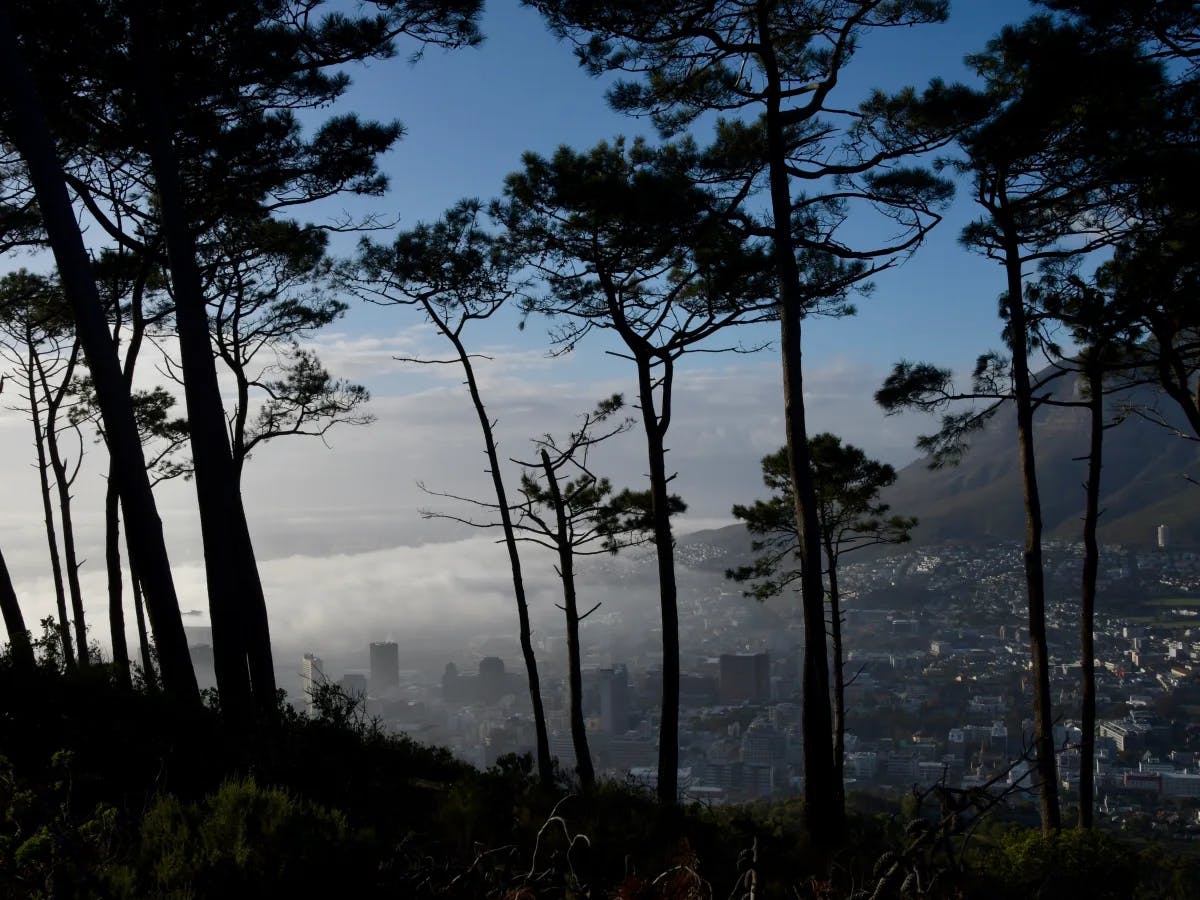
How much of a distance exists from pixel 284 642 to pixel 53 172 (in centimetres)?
5082

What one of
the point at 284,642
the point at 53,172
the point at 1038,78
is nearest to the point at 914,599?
the point at 284,642

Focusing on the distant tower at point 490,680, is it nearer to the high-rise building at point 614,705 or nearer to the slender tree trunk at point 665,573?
the high-rise building at point 614,705

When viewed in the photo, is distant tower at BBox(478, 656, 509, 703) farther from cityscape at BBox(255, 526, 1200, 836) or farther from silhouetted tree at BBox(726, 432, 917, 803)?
silhouetted tree at BBox(726, 432, 917, 803)

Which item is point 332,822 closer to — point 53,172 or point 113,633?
point 53,172

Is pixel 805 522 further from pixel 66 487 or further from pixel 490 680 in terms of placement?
pixel 490 680

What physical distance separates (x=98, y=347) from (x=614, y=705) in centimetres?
2148

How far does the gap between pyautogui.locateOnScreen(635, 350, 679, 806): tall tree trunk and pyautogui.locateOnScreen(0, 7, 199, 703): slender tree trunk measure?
16.4 feet

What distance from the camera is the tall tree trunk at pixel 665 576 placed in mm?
9891

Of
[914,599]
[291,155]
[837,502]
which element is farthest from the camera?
[914,599]

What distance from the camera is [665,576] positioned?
1045 centimetres

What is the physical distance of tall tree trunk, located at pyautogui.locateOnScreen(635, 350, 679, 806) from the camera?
989cm

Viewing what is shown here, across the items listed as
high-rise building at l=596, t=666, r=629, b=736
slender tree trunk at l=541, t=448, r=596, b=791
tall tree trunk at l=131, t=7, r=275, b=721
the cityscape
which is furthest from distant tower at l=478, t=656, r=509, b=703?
tall tree trunk at l=131, t=7, r=275, b=721

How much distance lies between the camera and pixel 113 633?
39.7ft

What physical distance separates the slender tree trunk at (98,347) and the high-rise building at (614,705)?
19811 mm
